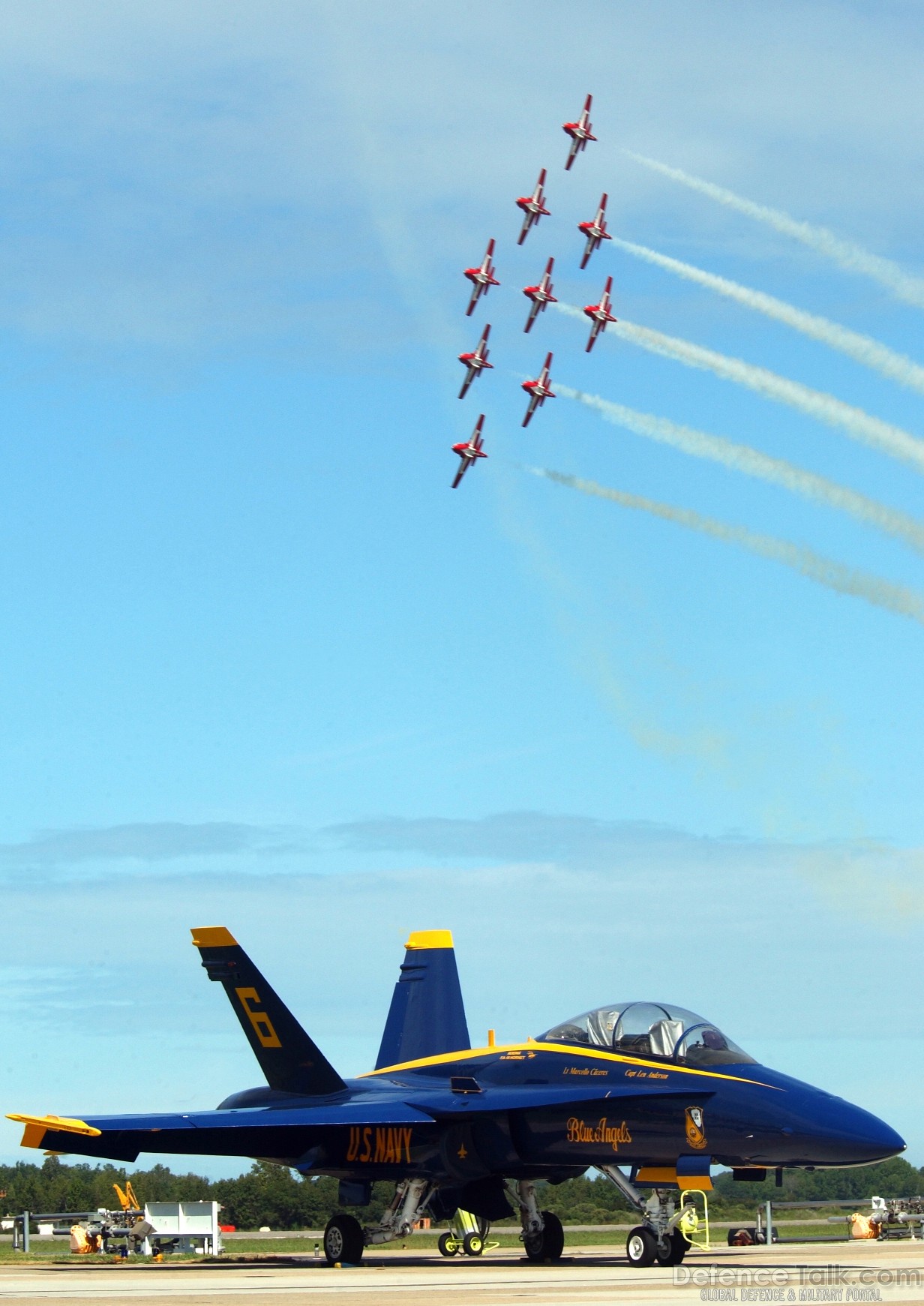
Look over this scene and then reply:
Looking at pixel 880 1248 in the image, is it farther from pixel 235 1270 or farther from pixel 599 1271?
pixel 235 1270

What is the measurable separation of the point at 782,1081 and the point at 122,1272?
1006 cm

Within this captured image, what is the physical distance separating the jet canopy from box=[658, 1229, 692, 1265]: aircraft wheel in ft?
7.53

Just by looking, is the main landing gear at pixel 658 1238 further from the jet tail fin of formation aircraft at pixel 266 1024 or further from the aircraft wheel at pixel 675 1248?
the jet tail fin of formation aircraft at pixel 266 1024

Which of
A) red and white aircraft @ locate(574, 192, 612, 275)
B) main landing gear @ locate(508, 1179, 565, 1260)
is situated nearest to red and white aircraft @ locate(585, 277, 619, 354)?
red and white aircraft @ locate(574, 192, 612, 275)

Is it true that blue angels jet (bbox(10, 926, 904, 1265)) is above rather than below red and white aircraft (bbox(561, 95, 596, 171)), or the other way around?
below

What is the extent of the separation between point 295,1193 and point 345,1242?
29318 millimetres

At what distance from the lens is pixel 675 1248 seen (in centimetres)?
2073

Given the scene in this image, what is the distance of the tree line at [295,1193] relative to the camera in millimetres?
51062

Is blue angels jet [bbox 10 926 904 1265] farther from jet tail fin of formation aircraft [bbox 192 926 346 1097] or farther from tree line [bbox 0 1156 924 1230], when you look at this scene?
tree line [bbox 0 1156 924 1230]

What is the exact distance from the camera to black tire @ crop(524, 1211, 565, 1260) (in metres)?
23.9

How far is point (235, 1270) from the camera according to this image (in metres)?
23.7

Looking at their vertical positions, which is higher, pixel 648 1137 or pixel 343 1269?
pixel 648 1137

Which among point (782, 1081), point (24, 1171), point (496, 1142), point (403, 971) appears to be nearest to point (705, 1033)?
point (782, 1081)

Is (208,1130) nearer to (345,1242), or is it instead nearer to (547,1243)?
(345,1242)
